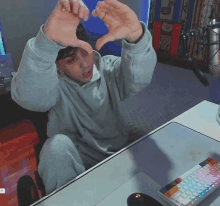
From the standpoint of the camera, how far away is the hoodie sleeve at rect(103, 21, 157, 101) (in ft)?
2.31

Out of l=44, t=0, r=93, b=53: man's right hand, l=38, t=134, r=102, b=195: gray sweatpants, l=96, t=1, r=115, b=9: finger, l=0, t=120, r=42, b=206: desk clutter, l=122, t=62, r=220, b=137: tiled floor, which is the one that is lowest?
l=0, t=120, r=42, b=206: desk clutter

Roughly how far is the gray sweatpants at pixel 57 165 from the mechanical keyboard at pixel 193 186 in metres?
0.27

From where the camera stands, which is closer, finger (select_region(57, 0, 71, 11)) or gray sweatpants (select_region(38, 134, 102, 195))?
finger (select_region(57, 0, 71, 11))

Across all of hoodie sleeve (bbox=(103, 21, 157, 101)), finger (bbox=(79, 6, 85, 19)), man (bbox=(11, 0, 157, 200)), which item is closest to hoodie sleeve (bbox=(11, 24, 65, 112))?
man (bbox=(11, 0, 157, 200))

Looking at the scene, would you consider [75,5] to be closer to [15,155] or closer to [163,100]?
[15,155]

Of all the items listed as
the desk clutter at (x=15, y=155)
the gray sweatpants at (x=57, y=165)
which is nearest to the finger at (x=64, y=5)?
the gray sweatpants at (x=57, y=165)

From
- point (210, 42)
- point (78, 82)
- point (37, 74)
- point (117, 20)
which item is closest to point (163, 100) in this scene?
point (210, 42)

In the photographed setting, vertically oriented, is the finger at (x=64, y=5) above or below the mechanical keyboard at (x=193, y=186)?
above

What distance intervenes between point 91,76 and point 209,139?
49 cm

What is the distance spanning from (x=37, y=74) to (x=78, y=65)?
220 millimetres

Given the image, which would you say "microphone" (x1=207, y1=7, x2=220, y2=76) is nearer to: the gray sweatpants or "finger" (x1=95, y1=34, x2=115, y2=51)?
"finger" (x1=95, y1=34, x2=115, y2=51)

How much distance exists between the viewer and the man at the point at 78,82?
57 centimetres

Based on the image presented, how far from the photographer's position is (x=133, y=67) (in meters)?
0.75

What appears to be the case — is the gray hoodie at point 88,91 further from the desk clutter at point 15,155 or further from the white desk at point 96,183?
the desk clutter at point 15,155
